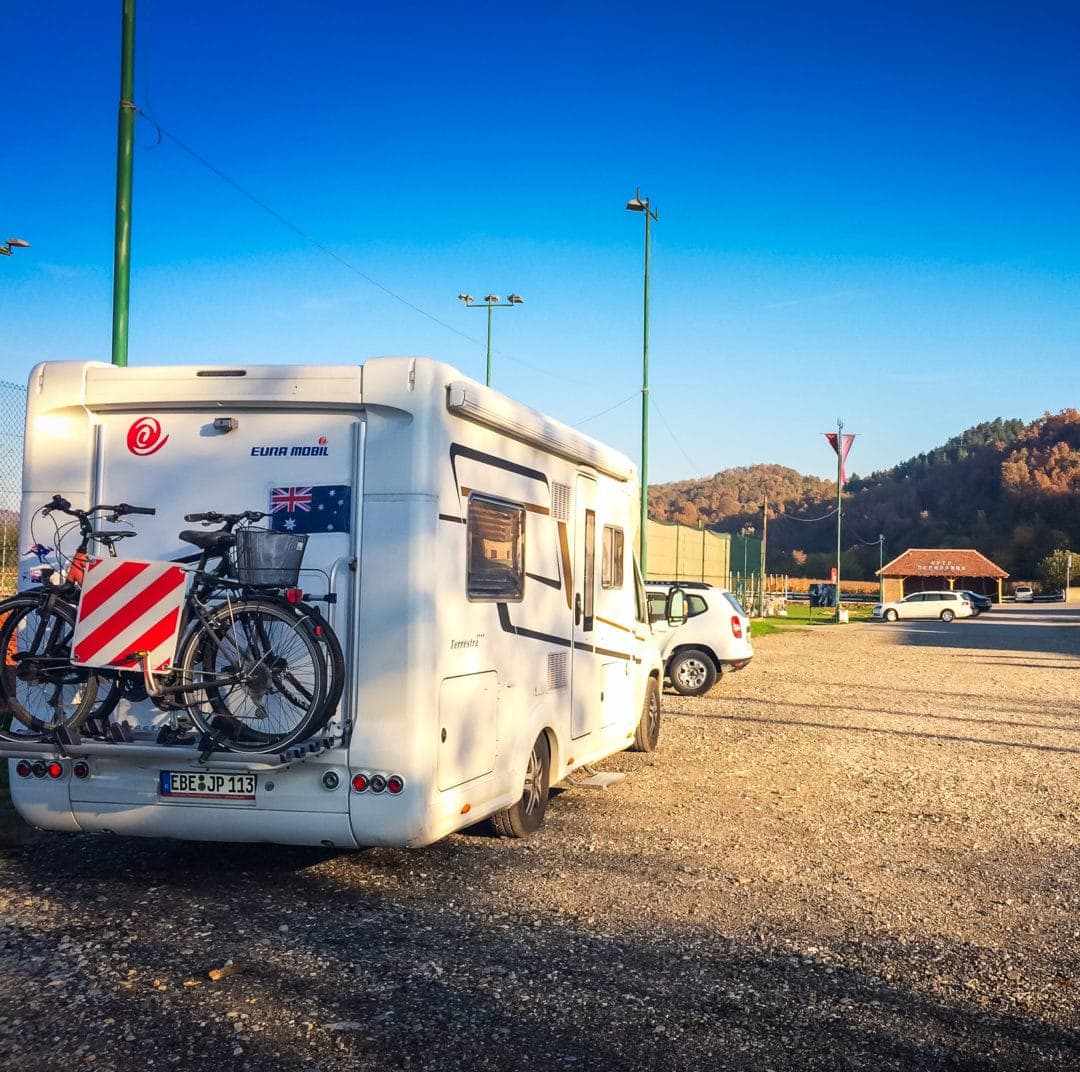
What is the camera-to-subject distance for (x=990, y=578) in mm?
93688

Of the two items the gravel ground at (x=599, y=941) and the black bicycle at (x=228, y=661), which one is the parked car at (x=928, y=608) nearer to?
the gravel ground at (x=599, y=941)

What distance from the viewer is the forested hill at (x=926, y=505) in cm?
12388

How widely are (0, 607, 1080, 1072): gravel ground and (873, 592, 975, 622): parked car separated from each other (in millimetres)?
51596

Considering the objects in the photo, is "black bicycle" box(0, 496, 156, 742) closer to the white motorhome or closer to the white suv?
the white motorhome

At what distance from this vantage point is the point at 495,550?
7031 millimetres

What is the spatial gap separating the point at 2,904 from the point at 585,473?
4.73 meters

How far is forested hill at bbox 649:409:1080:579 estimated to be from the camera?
124 m

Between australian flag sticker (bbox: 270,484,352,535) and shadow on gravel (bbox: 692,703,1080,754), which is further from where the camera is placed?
shadow on gravel (bbox: 692,703,1080,754)

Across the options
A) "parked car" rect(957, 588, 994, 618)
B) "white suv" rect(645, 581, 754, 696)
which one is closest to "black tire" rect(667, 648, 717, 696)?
"white suv" rect(645, 581, 754, 696)

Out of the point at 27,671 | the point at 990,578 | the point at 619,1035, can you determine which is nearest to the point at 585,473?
the point at 27,671

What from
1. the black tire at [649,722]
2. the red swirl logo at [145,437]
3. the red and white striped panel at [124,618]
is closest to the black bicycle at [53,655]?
the red and white striped panel at [124,618]

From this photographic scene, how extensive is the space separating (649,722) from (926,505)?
139 meters

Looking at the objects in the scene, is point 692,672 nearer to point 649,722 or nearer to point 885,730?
point 885,730

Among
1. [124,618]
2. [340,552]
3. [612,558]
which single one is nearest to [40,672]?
[124,618]
